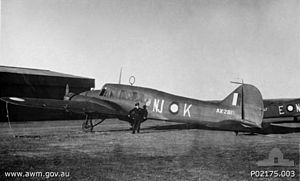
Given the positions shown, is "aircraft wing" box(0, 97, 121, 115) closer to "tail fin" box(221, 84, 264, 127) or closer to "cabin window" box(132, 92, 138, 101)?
"cabin window" box(132, 92, 138, 101)

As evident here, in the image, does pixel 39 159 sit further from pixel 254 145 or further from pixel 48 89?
pixel 48 89

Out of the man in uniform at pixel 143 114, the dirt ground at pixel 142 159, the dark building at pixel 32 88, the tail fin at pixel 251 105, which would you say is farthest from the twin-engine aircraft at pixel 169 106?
the dark building at pixel 32 88

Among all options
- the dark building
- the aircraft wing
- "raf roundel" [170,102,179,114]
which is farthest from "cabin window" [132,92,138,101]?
the dark building

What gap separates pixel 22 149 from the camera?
321 inches

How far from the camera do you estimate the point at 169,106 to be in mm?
12727

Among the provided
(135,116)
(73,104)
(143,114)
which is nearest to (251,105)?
(143,114)

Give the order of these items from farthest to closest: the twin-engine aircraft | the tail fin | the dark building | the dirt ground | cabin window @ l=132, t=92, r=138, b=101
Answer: the dark building < cabin window @ l=132, t=92, r=138, b=101 < the twin-engine aircraft < the tail fin < the dirt ground

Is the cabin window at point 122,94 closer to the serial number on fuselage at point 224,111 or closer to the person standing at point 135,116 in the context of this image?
the person standing at point 135,116

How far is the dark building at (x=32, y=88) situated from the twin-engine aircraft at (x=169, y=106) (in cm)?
810

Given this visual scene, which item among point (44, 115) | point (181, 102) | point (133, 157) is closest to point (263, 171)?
point (133, 157)

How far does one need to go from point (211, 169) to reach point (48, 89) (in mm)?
19560

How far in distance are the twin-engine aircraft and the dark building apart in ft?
26.6

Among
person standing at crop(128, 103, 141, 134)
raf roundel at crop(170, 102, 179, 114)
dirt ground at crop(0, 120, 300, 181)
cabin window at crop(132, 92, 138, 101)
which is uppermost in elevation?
cabin window at crop(132, 92, 138, 101)

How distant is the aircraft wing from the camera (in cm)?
1082
